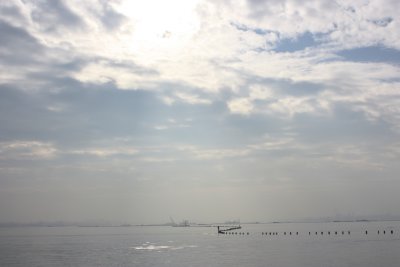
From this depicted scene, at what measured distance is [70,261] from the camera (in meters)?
99.2

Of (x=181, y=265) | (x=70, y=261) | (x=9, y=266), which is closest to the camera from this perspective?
(x=181, y=265)

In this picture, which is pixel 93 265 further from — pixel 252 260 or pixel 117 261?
pixel 252 260

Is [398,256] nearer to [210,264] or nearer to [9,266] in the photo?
[210,264]

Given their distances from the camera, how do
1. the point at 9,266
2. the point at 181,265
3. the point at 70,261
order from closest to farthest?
the point at 181,265 < the point at 9,266 < the point at 70,261

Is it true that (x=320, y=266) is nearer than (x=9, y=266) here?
Yes

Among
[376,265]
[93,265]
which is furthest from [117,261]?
[376,265]

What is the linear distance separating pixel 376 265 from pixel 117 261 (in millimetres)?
48323

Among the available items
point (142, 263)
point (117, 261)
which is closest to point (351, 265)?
point (142, 263)

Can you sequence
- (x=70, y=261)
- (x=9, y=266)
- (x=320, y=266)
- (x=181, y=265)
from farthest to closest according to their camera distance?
1. (x=70, y=261)
2. (x=9, y=266)
3. (x=181, y=265)
4. (x=320, y=266)

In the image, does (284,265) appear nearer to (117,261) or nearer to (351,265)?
(351,265)

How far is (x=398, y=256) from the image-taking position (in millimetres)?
95188

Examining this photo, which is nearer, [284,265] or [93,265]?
[284,265]

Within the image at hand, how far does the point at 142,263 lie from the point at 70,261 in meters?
18.1

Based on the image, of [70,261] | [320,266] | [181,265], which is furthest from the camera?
[70,261]
